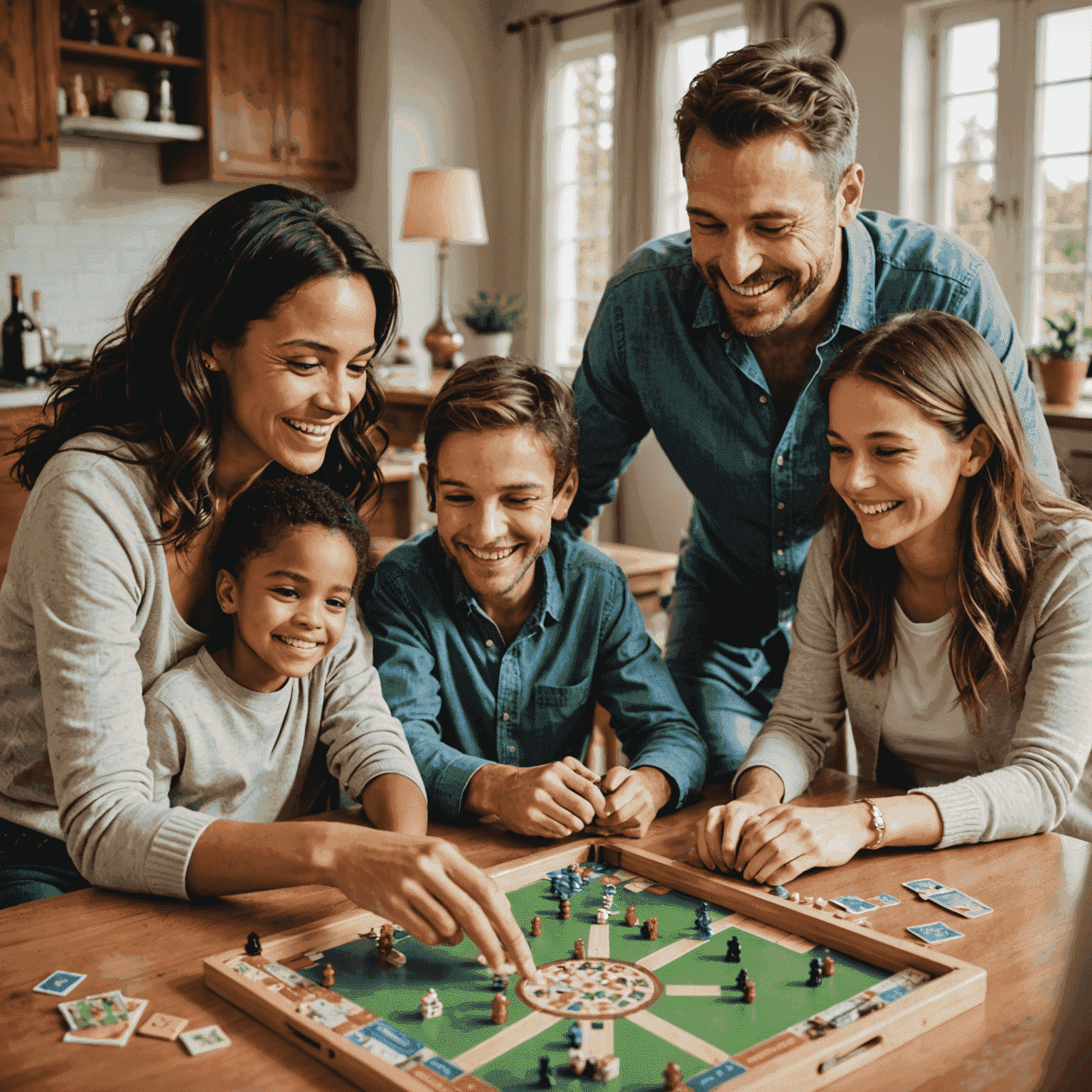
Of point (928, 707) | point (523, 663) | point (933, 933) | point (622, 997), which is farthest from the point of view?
point (523, 663)

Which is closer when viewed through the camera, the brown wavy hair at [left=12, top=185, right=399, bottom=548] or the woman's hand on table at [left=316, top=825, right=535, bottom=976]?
the woman's hand on table at [left=316, top=825, right=535, bottom=976]

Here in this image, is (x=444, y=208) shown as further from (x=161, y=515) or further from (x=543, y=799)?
(x=543, y=799)

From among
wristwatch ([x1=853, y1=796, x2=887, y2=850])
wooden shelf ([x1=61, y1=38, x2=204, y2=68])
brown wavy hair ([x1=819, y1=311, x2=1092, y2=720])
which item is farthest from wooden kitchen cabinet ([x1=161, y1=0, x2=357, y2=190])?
wristwatch ([x1=853, y1=796, x2=887, y2=850])

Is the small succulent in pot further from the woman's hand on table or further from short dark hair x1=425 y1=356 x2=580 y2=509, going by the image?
the woman's hand on table

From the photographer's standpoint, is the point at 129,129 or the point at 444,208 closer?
the point at 129,129

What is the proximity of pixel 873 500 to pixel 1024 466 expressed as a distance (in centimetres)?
23

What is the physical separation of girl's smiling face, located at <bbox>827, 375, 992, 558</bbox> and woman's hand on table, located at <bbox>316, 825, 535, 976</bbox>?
785 mm

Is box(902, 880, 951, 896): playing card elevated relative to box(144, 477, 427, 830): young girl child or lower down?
lower down

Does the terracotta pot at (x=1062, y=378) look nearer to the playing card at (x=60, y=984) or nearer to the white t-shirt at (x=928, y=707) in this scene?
the white t-shirt at (x=928, y=707)

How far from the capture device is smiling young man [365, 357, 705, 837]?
1.69 meters

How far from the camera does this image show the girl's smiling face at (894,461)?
5.12ft

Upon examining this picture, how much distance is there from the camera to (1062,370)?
406 cm

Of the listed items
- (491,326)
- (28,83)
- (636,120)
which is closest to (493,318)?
(491,326)

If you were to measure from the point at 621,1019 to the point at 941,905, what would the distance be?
429mm
